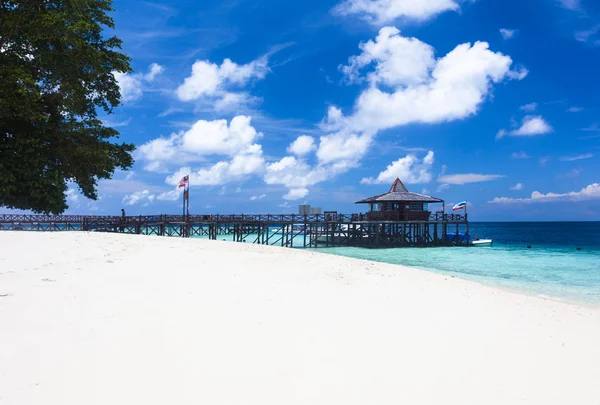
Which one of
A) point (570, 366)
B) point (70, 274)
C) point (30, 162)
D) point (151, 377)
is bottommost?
point (570, 366)

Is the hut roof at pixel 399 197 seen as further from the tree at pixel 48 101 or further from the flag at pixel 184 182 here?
the tree at pixel 48 101

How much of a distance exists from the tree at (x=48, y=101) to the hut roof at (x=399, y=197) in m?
32.0

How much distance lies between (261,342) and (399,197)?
40990mm

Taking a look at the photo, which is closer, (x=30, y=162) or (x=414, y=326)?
(x=414, y=326)

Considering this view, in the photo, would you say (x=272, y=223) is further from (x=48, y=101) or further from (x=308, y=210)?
(x=48, y=101)

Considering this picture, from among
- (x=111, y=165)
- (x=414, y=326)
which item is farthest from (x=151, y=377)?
(x=111, y=165)

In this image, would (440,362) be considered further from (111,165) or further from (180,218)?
(180,218)

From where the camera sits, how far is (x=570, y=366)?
544 centimetres

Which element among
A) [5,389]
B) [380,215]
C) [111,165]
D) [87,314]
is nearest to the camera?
[5,389]

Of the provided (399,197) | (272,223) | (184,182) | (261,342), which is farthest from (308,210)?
(261,342)

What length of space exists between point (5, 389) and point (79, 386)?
0.57 meters

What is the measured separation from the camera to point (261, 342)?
502 cm

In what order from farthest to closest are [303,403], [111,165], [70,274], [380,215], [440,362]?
1. [380,215]
2. [111,165]
3. [70,274]
4. [440,362]
5. [303,403]

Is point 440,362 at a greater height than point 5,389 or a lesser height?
lesser
